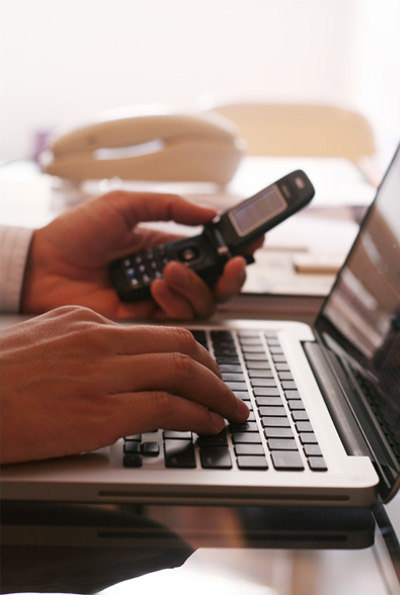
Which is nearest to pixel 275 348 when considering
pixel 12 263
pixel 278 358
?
pixel 278 358

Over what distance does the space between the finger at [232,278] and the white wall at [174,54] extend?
1.69 meters

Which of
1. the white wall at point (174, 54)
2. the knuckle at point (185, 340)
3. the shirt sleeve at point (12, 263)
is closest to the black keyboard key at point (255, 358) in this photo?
the knuckle at point (185, 340)

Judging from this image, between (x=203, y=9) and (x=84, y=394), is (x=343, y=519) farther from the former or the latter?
(x=203, y=9)

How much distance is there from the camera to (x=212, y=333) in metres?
0.52

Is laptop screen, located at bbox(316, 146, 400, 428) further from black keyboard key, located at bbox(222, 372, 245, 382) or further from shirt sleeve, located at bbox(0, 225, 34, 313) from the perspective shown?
shirt sleeve, located at bbox(0, 225, 34, 313)

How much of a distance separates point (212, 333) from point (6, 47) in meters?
2.11

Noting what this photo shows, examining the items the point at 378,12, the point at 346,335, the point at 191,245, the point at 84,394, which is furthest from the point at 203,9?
the point at 84,394

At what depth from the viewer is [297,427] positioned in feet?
1.26

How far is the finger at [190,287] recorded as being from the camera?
562 millimetres

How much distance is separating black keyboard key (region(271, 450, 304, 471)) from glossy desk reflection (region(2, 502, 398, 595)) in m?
0.03

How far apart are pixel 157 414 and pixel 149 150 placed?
707 mm

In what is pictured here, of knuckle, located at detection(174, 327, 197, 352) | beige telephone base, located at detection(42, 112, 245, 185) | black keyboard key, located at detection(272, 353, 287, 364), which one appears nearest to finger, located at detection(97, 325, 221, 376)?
knuckle, located at detection(174, 327, 197, 352)

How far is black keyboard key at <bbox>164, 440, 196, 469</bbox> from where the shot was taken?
33 cm

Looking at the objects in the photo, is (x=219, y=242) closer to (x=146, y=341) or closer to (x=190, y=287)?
(x=190, y=287)
